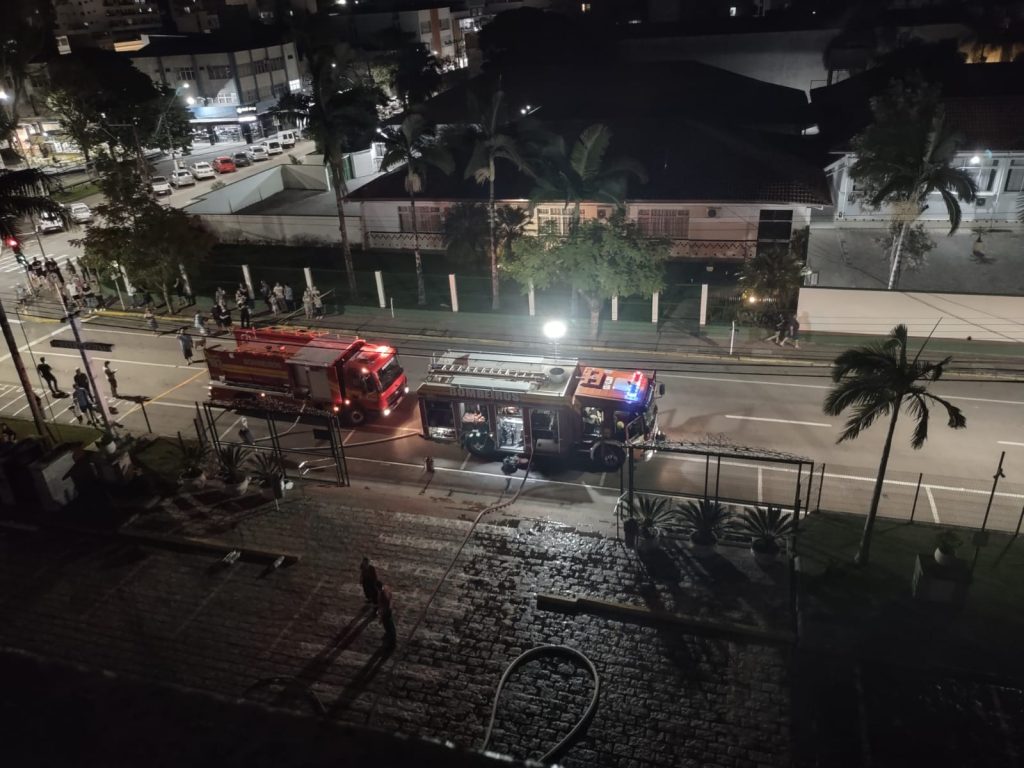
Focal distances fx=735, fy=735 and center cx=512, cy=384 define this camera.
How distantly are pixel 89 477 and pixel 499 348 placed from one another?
49.8ft

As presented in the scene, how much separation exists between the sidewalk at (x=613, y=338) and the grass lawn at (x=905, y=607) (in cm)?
1200

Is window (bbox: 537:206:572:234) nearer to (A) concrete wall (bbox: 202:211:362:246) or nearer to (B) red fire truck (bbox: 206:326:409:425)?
(A) concrete wall (bbox: 202:211:362:246)

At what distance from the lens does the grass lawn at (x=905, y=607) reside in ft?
41.7

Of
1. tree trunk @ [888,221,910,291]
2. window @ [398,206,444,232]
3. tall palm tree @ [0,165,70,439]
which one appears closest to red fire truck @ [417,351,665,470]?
tall palm tree @ [0,165,70,439]

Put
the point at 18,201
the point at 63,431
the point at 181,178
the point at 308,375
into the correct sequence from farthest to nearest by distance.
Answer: the point at 181,178, the point at 308,375, the point at 63,431, the point at 18,201

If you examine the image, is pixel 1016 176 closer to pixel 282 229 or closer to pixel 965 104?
pixel 965 104

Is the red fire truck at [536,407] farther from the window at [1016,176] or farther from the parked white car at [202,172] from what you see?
the parked white car at [202,172]

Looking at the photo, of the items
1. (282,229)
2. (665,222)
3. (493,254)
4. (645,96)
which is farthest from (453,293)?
(645,96)

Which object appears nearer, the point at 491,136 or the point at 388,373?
the point at 388,373

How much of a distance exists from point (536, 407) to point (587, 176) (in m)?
12.2

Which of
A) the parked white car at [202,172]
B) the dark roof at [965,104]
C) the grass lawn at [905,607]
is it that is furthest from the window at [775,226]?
the parked white car at [202,172]

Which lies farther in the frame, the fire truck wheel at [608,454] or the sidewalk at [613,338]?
the sidewalk at [613,338]

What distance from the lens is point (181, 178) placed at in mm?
57062

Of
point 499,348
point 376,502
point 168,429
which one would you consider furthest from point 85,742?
point 499,348
